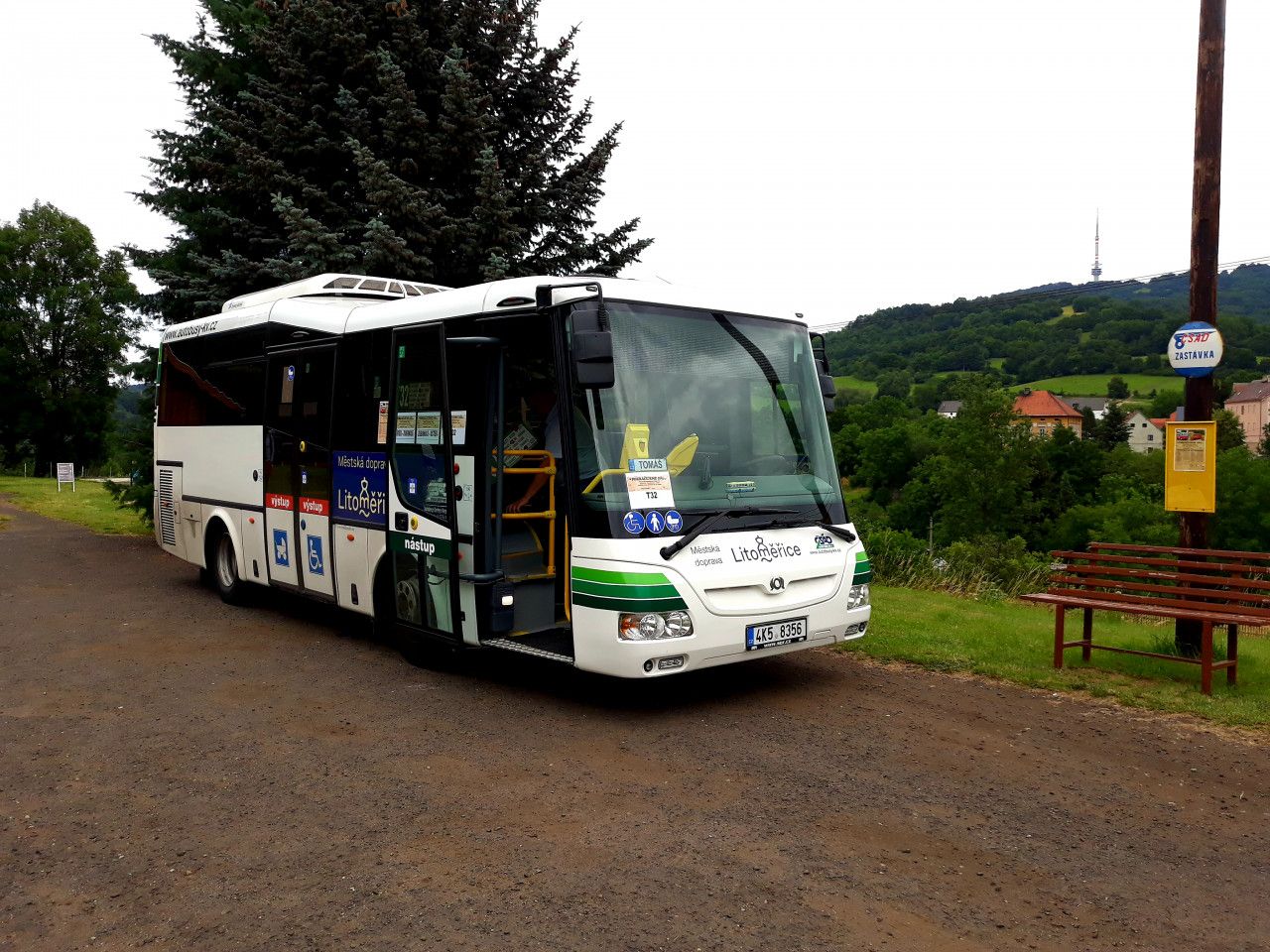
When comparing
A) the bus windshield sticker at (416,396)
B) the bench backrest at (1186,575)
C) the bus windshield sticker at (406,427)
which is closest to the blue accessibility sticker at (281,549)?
the bus windshield sticker at (406,427)

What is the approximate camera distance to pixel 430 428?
809cm

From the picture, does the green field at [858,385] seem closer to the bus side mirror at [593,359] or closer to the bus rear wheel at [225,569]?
the bus rear wheel at [225,569]

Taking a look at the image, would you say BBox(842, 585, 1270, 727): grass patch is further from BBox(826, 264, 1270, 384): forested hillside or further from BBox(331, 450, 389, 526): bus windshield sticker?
BBox(826, 264, 1270, 384): forested hillside

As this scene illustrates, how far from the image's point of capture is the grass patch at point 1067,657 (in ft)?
23.7

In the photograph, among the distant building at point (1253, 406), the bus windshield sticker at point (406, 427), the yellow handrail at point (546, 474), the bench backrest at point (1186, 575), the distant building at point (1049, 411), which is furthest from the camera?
the distant building at point (1253, 406)

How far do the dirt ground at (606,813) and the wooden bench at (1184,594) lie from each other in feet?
2.82

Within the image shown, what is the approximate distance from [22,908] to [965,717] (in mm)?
5360

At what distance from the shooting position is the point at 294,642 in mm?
9570

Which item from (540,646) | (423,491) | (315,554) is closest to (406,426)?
(423,491)

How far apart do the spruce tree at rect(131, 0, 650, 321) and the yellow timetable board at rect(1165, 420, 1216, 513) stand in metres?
9.57

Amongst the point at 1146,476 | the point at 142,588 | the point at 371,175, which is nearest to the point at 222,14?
the point at 371,175

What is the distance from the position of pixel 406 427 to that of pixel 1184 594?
20.0ft

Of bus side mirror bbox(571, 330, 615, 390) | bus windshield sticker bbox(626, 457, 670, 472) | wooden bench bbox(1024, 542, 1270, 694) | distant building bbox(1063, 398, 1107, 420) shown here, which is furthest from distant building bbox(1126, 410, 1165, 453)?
bus side mirror bbox(571, 330, 615, 390)

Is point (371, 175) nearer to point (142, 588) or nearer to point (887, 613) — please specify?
point (142, 588)
